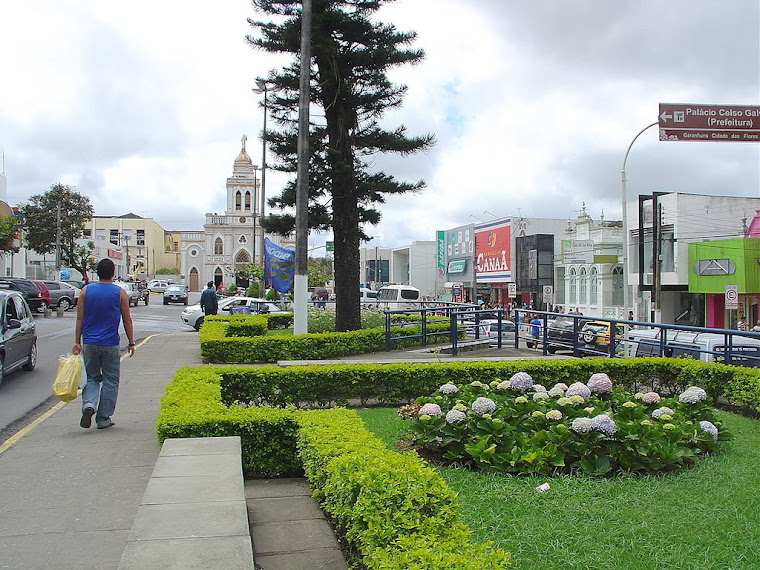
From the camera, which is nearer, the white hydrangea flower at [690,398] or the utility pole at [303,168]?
the white hydrangea flower at [690,398]

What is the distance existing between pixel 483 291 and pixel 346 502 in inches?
2273

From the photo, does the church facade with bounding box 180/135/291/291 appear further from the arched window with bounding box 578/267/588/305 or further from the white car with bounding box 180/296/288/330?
the white car with bounding box 180/296/288/330

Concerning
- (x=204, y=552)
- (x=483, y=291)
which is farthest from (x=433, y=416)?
(x=483, y=291)

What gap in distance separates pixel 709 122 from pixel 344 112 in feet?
27.7

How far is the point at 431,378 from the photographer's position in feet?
32.0

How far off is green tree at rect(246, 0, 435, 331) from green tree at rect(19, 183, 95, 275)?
43074 mm

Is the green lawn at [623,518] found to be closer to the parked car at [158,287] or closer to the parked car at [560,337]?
the parked car at [560,337]

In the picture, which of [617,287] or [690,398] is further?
[617,287]

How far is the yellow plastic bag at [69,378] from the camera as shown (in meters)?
7.51

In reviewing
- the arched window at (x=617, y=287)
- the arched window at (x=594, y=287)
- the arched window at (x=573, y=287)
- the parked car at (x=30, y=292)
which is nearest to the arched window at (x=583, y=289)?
the arched window at (x=573, y=287)

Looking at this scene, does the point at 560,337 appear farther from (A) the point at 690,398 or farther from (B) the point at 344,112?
(A) the point at 690,398

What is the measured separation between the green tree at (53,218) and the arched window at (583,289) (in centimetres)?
3715

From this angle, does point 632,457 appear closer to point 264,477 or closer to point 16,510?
point 264,477

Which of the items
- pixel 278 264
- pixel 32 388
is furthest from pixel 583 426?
pixel 278 264
